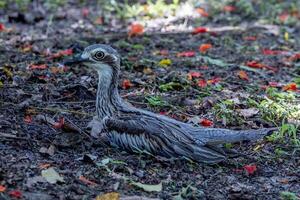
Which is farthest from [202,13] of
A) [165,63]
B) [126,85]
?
[126,85]

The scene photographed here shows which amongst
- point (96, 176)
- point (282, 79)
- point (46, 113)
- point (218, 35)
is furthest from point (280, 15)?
point (96, 176)

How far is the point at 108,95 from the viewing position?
6.82 m

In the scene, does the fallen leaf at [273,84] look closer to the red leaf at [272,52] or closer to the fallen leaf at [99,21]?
the red leaf at [272,52]

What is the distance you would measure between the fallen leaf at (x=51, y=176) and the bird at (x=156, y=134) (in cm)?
103

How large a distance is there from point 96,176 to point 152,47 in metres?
4.87

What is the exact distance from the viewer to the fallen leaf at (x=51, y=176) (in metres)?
5.45

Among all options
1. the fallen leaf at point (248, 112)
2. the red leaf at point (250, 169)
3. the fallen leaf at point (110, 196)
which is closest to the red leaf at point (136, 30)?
the fallen leaf at point (248, 112)

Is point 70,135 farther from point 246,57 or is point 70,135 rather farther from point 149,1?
point 149,1

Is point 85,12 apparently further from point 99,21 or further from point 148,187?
point 148,187

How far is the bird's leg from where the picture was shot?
682cm

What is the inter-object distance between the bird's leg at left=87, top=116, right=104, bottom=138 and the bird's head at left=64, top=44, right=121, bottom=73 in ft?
1.80

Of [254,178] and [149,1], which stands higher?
[149,1]

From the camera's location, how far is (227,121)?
293 inches

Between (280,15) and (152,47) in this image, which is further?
(280,15)
